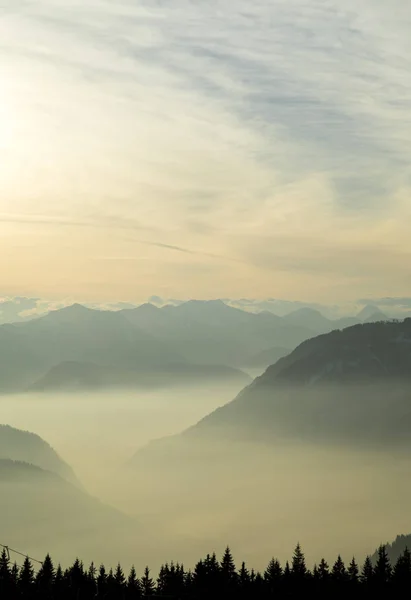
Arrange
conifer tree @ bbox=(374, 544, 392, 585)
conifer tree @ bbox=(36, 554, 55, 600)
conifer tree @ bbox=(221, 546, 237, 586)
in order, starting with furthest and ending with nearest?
conifer tree @ bbox=(221, 546, 237, 586), conifer tree @ bbox=(374, 544, 392, 585), conifer tree @ bbox=(36, 554, 55, 600)

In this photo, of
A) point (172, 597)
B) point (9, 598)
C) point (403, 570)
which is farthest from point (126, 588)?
point (403, 570)

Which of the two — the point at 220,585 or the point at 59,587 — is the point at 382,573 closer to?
the point at 220,585

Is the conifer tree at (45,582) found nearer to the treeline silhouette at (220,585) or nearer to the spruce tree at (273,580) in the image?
the treeline silhouette at (220,585)

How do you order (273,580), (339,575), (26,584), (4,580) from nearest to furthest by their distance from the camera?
(4,580), (26,584), (339,575), (273,580)

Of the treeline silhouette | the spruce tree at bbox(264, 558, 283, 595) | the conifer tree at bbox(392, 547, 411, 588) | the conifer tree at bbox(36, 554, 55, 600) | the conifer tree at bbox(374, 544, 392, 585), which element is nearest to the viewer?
the conifer tree at bbox(36, 554, 55, 600)

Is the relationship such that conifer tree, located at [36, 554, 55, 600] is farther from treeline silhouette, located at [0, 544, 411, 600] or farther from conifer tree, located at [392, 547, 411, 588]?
conifer tree, located at [392, 547, 411, 588]

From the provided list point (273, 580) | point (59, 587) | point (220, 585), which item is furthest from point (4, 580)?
point (273, 580)

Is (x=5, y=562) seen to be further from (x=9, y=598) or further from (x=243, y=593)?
(x=243, y=593)

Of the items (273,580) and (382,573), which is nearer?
(382,573)

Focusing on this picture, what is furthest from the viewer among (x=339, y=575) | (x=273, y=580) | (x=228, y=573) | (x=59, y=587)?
(x=273, y=580)

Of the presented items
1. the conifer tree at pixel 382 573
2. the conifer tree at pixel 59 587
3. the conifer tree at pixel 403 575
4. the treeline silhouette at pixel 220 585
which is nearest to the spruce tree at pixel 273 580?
the treeline silhouette at pixel 220 585

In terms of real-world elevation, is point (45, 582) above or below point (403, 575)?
above

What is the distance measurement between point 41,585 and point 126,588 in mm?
21235

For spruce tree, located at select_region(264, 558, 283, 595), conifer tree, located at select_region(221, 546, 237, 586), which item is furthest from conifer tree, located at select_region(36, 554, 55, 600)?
spruce tree, located at select_region(264, 558, 283, 595)
